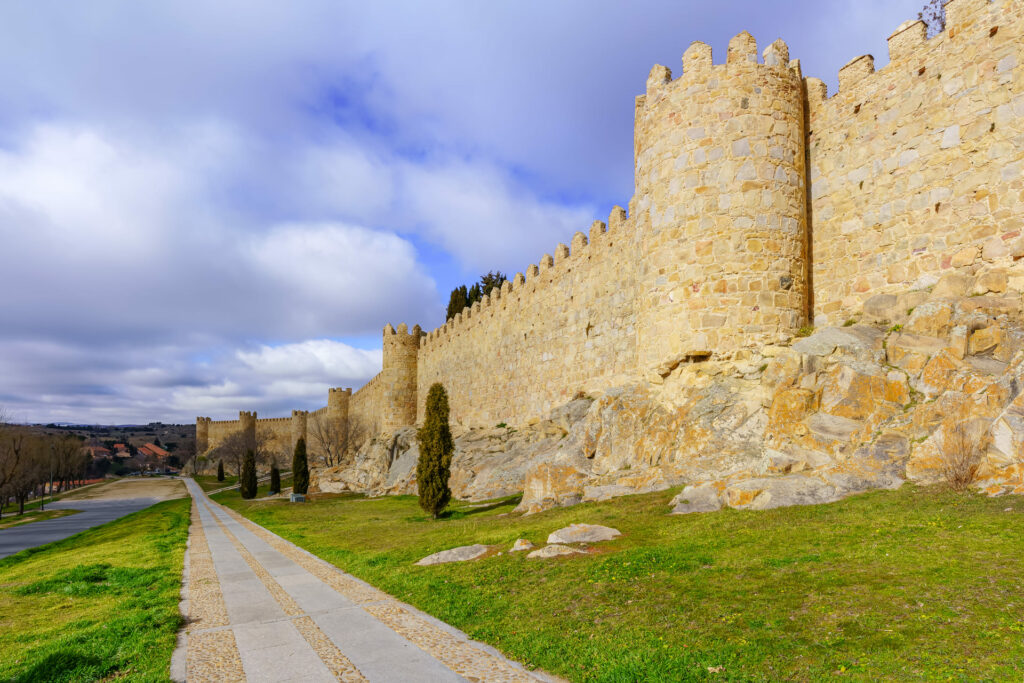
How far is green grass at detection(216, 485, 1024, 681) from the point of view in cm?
452

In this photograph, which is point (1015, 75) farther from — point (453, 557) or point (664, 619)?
point (453, 557)

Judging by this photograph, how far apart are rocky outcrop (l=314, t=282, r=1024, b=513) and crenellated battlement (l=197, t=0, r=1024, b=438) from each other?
815 millimetres

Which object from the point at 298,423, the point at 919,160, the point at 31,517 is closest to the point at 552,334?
the point at 919,160

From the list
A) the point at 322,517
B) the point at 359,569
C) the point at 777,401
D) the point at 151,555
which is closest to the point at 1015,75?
the point at 777,401

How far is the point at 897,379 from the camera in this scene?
1030cm

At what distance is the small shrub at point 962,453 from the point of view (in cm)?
794

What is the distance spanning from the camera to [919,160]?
1204 cm

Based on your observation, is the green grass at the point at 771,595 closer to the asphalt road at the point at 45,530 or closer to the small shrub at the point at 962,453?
the small shrub at the point at 962,453

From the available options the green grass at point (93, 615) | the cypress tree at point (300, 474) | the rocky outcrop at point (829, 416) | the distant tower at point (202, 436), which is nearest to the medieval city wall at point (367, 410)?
the cypress tree at point (300, 474)

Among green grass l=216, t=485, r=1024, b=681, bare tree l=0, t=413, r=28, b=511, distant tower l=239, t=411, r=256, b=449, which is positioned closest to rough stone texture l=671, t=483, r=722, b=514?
green grass l=216, t=485, r=1024, b=681

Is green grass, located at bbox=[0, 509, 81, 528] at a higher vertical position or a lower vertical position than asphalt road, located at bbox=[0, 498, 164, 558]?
lower

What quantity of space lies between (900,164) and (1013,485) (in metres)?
7.46

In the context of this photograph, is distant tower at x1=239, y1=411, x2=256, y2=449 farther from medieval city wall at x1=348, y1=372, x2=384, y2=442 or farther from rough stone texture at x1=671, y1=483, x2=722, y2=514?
rough stone texture at x1=671, y1=483, x2=722, y2=514

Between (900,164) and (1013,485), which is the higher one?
(900,164)
